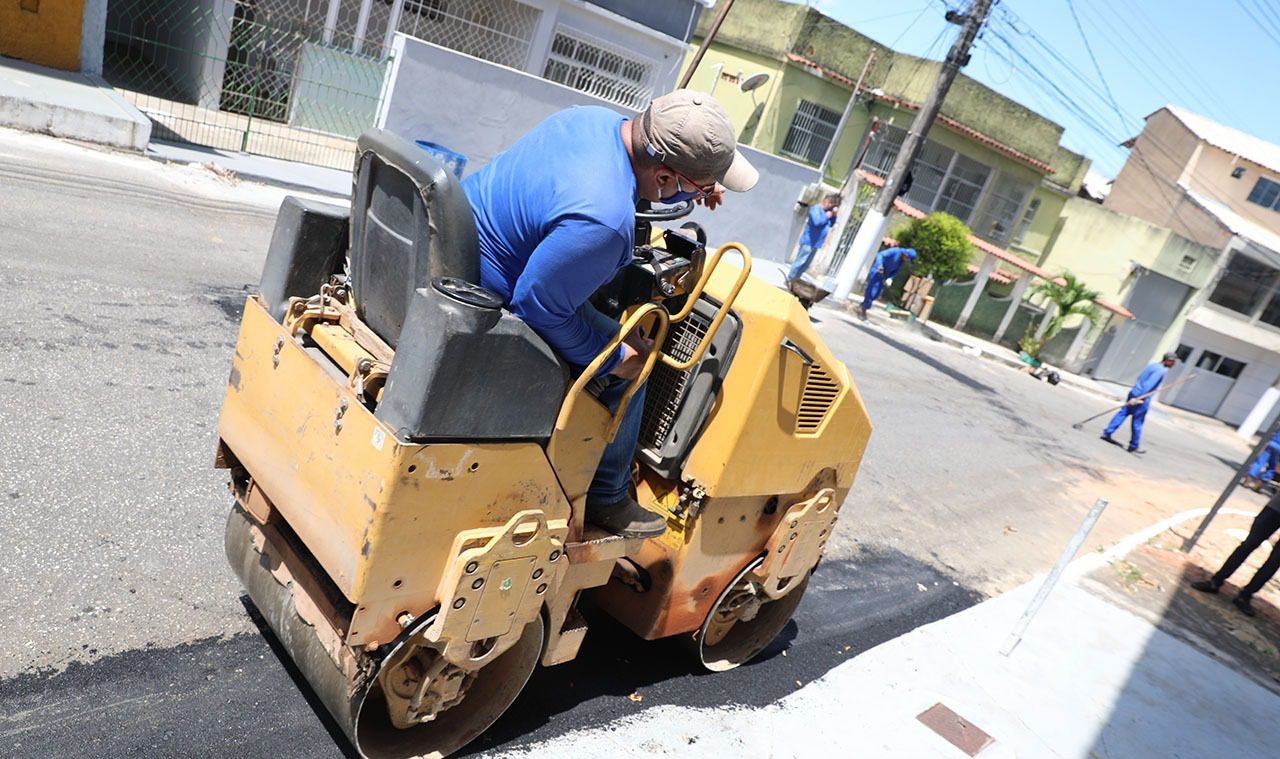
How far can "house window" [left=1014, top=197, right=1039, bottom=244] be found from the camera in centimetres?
2897

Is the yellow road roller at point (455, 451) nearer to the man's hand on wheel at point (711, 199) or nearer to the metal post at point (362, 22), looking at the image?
the man's hand on wheel at point (711, 199)

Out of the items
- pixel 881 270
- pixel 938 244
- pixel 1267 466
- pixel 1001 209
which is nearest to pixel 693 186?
pixel 1267 466

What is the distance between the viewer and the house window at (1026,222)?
29.0 meters

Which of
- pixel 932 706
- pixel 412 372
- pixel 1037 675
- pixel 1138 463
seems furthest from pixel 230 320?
pixel 1138 463

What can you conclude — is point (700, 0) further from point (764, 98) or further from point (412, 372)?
point (412, 372)

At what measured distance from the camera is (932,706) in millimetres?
4332

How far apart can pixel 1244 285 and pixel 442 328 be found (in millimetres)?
35558

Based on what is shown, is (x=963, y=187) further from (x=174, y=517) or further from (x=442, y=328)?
(x=442, y=328)

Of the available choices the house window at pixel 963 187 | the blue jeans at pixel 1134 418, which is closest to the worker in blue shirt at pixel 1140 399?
the blue jeans at pixel 1134 418

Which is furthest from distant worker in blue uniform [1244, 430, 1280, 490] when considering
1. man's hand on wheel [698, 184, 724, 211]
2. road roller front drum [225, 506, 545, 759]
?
road roller front drum [225, 506, 545, 759]

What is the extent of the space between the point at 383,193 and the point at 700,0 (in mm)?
17246

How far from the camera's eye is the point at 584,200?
231 cm

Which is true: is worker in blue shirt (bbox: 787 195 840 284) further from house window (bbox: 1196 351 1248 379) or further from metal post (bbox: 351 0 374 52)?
house window (bbox: 1196 351 1248 379)

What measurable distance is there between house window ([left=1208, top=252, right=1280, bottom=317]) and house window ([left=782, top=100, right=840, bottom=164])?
15.3 m
